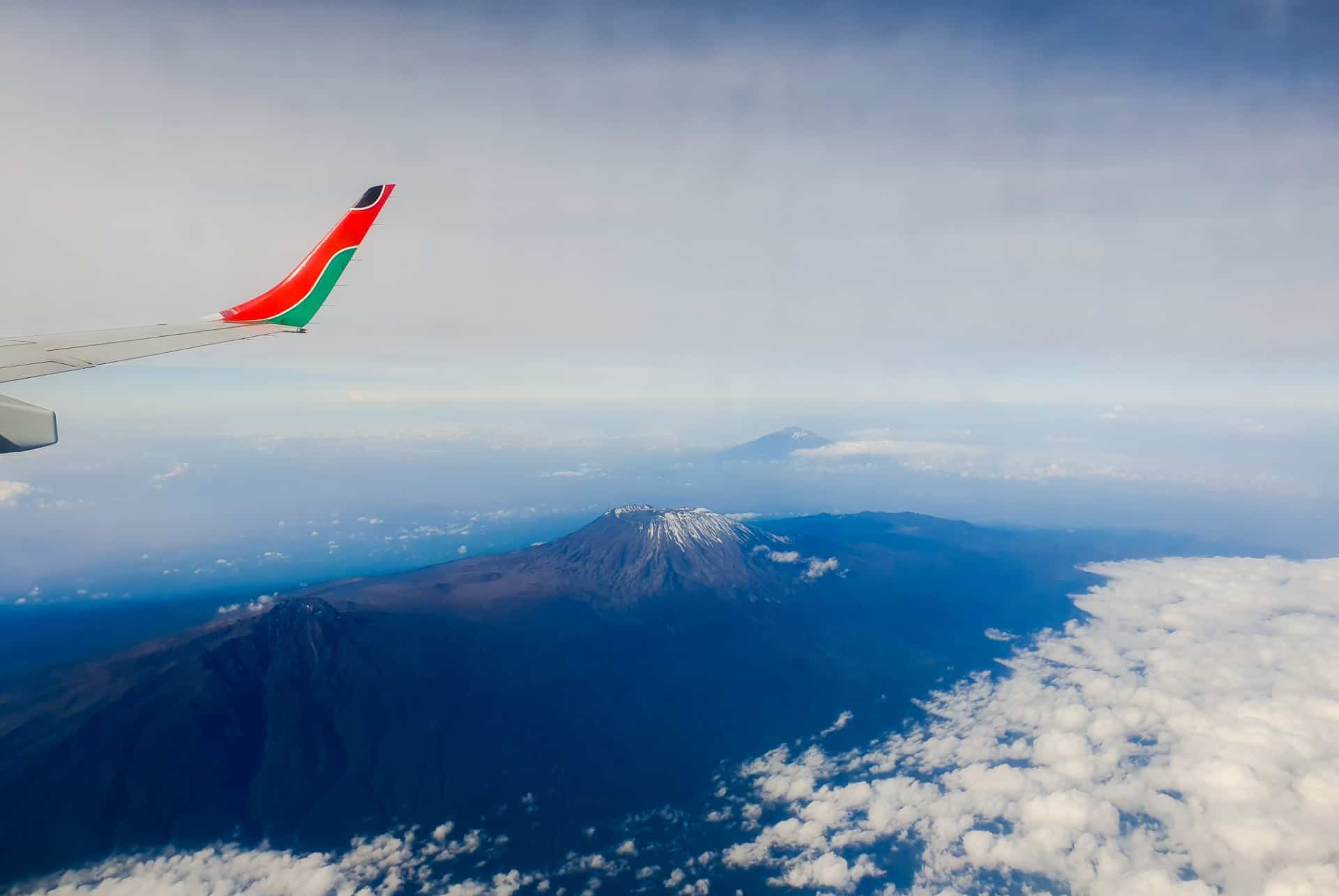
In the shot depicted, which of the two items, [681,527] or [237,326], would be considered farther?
[681,527]

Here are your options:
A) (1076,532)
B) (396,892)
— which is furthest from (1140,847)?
(1076,532)

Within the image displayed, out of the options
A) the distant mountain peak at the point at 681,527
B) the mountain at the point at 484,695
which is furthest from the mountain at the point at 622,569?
the mountain at the point at 484,695

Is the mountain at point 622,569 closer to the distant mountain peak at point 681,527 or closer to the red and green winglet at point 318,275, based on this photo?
the distant mountain peak at point 681,527

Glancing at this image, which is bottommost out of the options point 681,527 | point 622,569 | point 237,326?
point 622,569

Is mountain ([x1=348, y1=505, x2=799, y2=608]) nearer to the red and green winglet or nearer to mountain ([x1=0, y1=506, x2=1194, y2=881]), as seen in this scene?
mountain ([x1=0, y1=506, x2=1194, y2=881])

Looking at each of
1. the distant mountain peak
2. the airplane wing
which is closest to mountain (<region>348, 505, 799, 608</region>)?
the distant mountain peak

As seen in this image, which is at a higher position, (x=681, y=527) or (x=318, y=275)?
(x=318, y=275)

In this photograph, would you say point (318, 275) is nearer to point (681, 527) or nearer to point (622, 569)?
point (622, 569)

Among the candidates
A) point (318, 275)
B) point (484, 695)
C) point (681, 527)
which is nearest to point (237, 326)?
point (318, 275)
